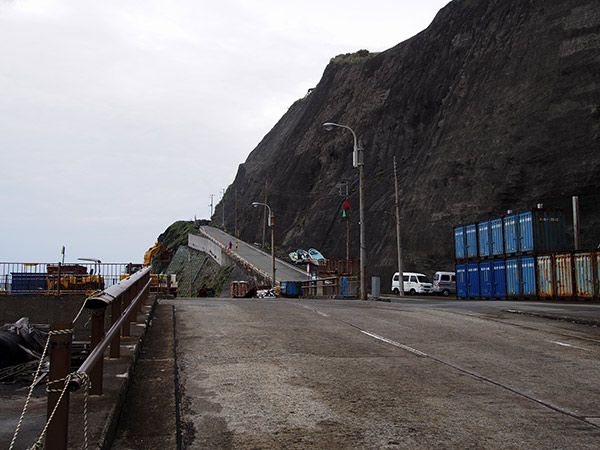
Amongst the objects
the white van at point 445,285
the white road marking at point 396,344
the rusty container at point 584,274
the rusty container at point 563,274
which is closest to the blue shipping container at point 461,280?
the white van at point 445,285

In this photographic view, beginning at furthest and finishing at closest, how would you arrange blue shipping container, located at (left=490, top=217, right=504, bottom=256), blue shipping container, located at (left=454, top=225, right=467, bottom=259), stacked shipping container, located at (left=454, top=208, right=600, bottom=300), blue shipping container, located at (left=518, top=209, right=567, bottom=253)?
1. blue shipping container, located at (left=454, top=225, right=467, bottom=259)
2. blue shipping container, located at (left=490, top=217, right=504, bottom=256)
3. blue shipping container, located at (left=518, top=209, right=567, bottom=253)
4. stacked shipping container, located at (left=454, top=208, right=600, bottom=300)

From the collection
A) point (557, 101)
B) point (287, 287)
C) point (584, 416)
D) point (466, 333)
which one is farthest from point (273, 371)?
point (557, 101)

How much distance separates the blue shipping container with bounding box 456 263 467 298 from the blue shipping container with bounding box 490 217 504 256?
3492 millimetres

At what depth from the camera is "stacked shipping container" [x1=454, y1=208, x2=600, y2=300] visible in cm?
2755

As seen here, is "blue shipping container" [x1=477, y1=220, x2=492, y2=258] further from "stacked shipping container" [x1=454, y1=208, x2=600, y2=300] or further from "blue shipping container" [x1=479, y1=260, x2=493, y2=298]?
"blue shipping container" [x1=479, y1=260, x2=493, y2=298]

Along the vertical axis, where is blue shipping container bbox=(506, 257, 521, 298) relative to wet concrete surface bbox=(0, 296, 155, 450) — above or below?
above

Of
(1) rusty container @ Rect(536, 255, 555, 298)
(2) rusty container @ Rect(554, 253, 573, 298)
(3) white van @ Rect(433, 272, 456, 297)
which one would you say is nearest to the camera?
(2) rusty container @ Rect(554, 253, 573, 298)

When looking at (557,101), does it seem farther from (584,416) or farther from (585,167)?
(584,416)

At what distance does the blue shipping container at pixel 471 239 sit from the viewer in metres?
35.7

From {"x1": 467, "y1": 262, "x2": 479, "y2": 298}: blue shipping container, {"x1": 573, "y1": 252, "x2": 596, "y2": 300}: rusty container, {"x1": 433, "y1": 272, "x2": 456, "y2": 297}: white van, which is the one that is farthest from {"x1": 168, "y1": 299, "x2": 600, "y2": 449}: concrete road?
{"x1": 433, "y1": 272, "x2": 456, "y2": 297}: white van

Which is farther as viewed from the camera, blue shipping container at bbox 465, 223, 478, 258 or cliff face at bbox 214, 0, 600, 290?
cliff face at bbox 214, 0, 600, 290

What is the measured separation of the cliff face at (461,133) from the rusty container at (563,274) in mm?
14644

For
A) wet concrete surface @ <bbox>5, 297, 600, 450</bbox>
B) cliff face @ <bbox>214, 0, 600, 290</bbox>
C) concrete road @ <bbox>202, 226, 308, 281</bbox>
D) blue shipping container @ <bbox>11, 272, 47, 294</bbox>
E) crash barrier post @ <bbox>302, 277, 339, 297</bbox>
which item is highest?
cliff face @ <bbox>214, 0, 600, 290</bbox>

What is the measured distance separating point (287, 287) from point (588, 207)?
79.0 ft
